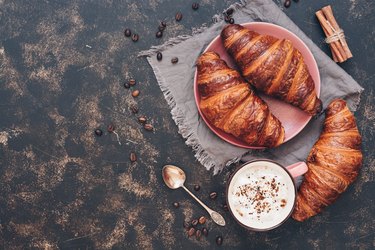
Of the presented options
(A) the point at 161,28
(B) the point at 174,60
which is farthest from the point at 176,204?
(A) the point at 161,28

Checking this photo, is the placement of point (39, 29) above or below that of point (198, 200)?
above

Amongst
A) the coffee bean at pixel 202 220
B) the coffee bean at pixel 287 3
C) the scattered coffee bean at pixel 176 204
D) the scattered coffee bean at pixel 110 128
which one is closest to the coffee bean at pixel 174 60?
the scattered coffee bean at pixel 110 128

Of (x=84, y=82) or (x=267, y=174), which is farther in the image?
(x=84, y=82)

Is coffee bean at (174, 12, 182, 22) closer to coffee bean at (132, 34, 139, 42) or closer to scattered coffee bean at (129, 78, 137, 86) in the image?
coffee bean at (132, 34, 139, 42)

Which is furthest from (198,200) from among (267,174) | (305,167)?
(305,167)

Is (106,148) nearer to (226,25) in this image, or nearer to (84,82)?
(84,82)

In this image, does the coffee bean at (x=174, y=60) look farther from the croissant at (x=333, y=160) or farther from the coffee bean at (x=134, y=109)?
the croissant at (x=333, y=160)

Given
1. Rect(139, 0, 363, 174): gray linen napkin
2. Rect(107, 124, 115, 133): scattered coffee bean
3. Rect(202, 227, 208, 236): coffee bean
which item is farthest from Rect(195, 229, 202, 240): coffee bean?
Rect(107, 124, 115, 133): scattered coffee bean
